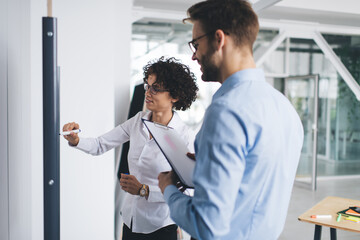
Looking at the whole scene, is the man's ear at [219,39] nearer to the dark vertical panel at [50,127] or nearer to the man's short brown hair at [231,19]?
the man's short brown hair at [231,19]

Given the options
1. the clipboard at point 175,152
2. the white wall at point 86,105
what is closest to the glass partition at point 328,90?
Answer: the white wall at point 86,105

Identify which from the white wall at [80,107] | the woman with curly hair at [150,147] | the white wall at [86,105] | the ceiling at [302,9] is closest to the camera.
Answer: the woman with curly hair at [150,147]

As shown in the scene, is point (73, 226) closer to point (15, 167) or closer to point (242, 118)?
point (15, 167)

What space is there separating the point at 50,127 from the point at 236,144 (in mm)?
726

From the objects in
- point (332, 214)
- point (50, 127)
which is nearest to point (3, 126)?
point (50, 127)

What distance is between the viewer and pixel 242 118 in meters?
0.85

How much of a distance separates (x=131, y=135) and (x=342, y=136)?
279 inches

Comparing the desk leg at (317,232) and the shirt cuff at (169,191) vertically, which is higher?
the shirt cuff at (169,191)

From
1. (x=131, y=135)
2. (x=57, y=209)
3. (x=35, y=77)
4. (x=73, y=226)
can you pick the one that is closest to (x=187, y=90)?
(x=131, y=135)

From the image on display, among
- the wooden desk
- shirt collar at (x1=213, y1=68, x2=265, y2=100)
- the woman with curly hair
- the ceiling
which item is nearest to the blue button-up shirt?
shirt collar at (x1=213, y1=68, x2=265, y2=100)

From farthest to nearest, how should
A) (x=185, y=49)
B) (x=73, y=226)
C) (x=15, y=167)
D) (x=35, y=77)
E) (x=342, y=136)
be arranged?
1. (x=342, y=136)
2. (x=185, y=49)
3. (x=73, y=226)
4. (x=35, y=77)
5. (x=15, y=167)

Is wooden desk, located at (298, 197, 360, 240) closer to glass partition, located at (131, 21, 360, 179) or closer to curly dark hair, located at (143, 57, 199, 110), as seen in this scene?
curly dark hair, located at (143, 57, 199, 110)

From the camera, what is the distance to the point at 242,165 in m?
0.85

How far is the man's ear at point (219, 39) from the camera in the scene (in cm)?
94
